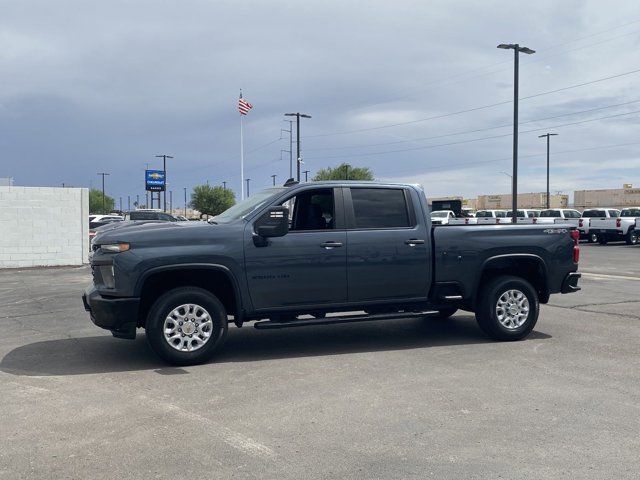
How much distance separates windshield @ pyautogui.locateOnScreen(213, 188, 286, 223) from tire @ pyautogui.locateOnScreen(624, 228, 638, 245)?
1136 inches

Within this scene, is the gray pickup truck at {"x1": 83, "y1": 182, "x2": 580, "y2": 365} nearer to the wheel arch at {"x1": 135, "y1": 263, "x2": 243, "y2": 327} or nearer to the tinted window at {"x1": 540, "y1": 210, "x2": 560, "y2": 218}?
the wheel arch at {"x1": 135, "y1": 263, "x2": 243, "y2": 327}

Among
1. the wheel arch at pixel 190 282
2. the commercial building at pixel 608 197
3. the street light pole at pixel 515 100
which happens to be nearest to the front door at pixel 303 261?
the wheel arch at pixel 190 282

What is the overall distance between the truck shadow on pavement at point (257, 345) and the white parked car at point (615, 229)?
26.2 metres

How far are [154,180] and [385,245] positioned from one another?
58.2 m

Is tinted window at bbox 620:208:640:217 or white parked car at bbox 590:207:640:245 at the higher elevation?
tinted window at bbox 620:208:640:217

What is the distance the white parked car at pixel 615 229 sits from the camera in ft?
103

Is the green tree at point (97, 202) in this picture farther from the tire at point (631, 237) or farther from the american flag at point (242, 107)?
the tire at point (631, 237)

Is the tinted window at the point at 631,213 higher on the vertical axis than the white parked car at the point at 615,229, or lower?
higher

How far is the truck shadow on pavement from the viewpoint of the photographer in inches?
260

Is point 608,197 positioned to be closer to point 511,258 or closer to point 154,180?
point 154,180

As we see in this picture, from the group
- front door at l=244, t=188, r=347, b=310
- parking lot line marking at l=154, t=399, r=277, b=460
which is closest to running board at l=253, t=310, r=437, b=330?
front door at l=244, t=188, r=347, b=310

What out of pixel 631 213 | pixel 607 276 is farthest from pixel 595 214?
pixel 607 276

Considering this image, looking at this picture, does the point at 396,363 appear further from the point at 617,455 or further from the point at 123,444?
the point at 123,444

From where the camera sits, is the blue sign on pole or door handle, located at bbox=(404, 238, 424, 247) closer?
door handle, located at bbox=(404, 238, 424, 247)
